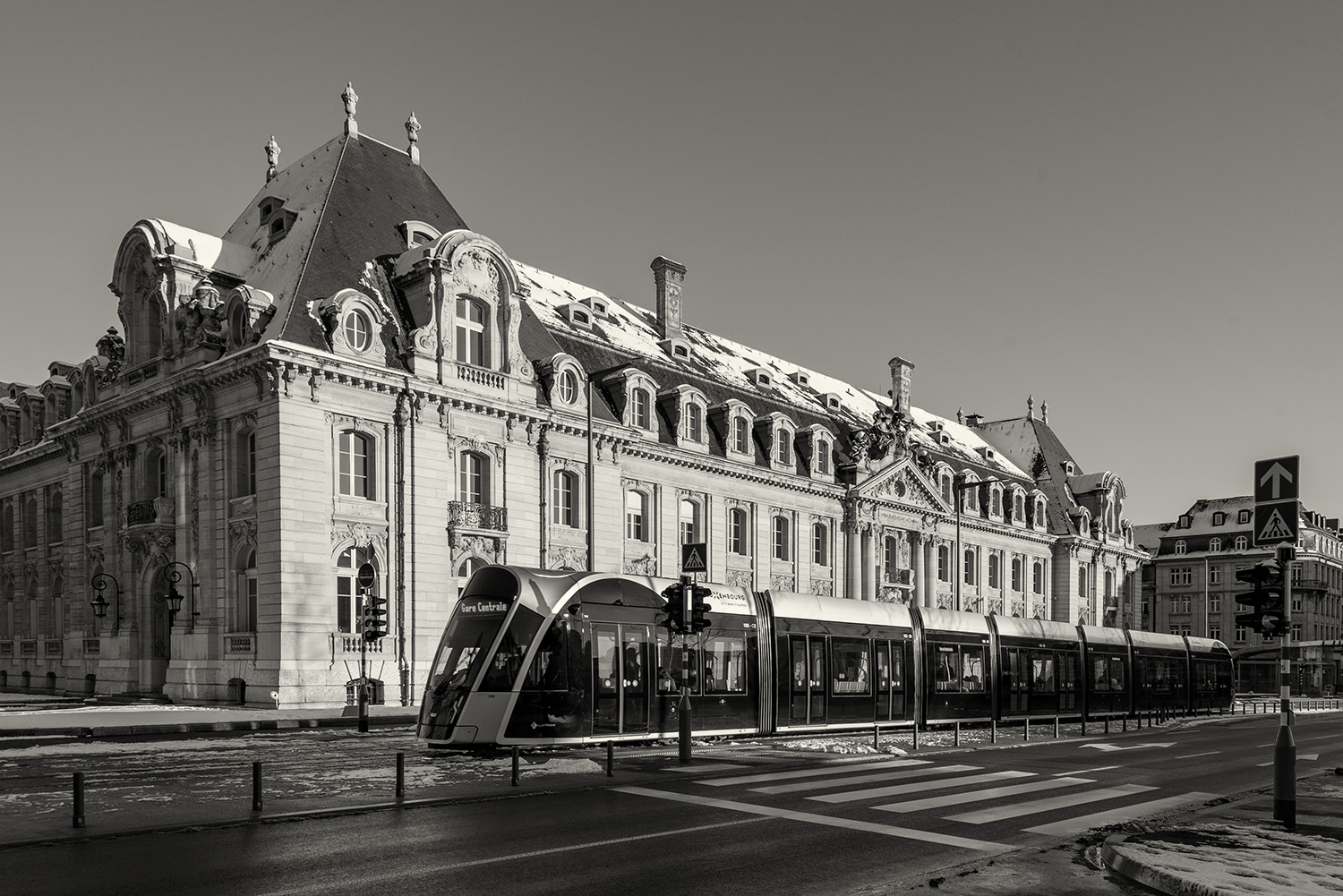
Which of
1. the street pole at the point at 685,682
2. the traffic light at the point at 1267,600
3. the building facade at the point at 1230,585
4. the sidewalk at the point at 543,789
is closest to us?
the sidewalk at the point at 543,789

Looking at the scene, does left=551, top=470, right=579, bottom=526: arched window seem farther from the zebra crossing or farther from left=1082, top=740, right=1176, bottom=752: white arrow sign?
the zebra crossing

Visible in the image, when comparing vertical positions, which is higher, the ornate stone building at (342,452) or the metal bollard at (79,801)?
the ornate stone building at (342,452)

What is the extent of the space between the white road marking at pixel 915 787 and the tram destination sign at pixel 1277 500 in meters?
6.10

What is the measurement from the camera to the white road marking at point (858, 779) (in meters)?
17.1

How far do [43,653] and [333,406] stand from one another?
76.1 feet

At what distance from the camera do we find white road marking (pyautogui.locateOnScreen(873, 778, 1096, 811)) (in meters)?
15.4

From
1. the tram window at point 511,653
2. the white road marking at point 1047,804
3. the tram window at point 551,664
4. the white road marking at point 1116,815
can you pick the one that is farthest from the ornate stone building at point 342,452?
the white road marking at point 1116,815

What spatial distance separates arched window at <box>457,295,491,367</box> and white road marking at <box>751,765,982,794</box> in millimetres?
25697

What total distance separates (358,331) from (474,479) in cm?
696

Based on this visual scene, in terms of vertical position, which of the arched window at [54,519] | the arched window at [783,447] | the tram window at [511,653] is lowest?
the tram window at [511,653]

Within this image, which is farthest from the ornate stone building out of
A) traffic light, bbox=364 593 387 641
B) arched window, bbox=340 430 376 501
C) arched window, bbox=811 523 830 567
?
traffic light, bbox=364 593 387 641

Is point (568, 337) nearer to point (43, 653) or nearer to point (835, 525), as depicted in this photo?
point (835, 525)

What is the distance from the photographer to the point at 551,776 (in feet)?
59.0

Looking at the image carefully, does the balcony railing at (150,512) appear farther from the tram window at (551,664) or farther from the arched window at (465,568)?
the tram window at (551,664)
